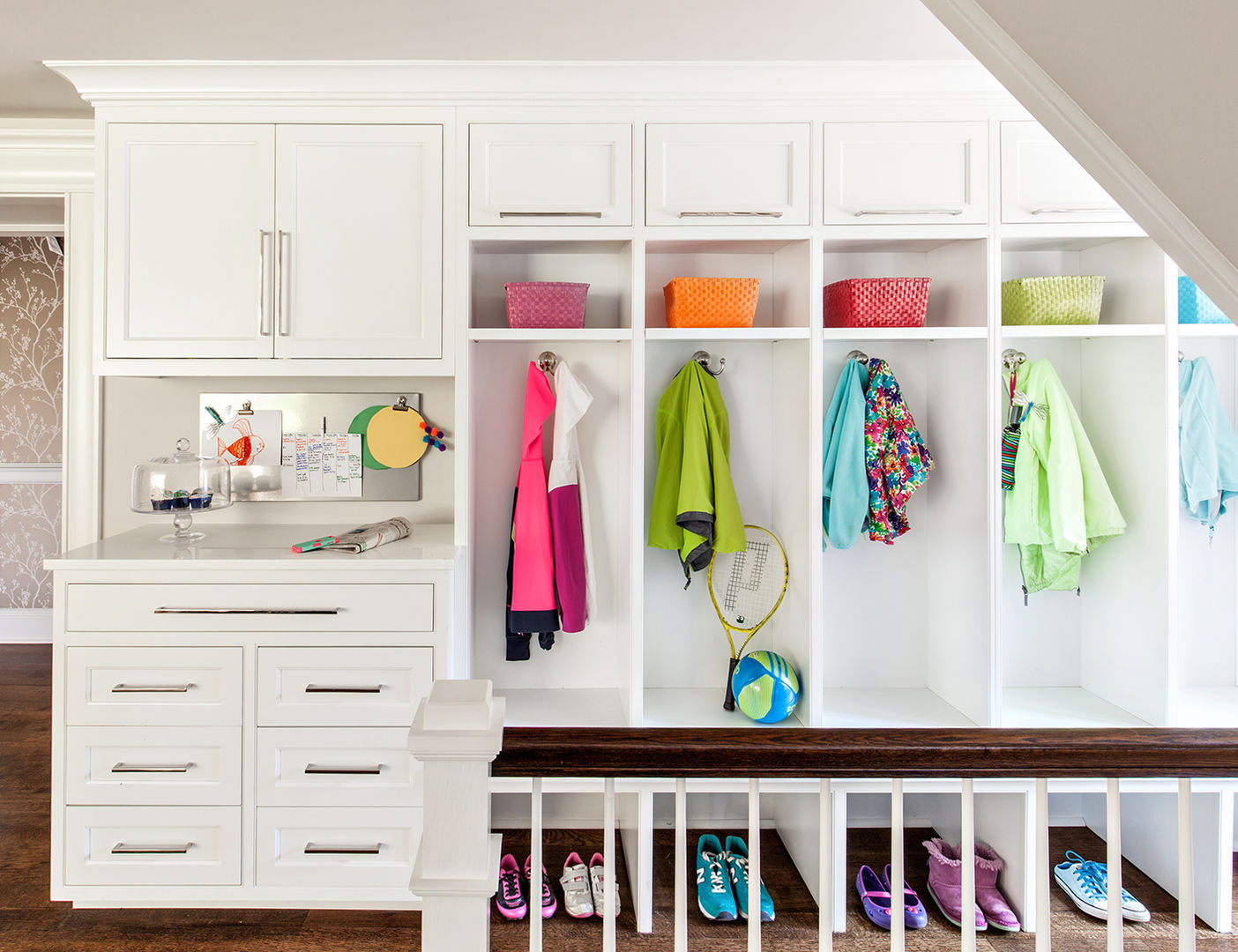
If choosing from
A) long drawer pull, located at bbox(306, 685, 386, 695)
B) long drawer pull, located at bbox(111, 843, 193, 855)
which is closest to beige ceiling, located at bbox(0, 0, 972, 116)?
long drawer pull, located at bbox(306, 685, 386, 695)

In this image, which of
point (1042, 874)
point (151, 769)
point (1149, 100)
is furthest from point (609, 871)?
point (151, 769)

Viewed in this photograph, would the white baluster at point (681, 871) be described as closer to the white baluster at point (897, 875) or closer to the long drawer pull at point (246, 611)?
the white baluster at point (897, 875)

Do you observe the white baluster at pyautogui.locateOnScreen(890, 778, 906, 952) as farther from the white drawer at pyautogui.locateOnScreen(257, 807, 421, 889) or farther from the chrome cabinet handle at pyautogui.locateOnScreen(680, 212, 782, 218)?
the chrome cabinet handle at pyautogui.locateOnScreen(680, 212, 782, 218)

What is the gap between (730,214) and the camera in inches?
90.0

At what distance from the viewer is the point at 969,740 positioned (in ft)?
3.14

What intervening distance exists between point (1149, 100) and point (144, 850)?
260 centimetres

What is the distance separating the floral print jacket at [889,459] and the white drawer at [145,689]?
1.84 m

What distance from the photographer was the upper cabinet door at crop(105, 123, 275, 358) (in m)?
2.30

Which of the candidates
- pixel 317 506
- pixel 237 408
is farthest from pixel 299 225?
pixel 317 506

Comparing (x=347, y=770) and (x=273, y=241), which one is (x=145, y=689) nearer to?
(x=347, y=770)

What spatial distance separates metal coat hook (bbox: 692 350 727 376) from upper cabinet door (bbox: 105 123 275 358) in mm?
1278

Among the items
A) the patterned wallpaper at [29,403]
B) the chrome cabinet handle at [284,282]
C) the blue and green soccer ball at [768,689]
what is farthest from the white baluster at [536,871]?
the patterned wallpaper at [29,403]

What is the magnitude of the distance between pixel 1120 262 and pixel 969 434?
711 mm

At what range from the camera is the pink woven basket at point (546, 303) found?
7.83 ft
